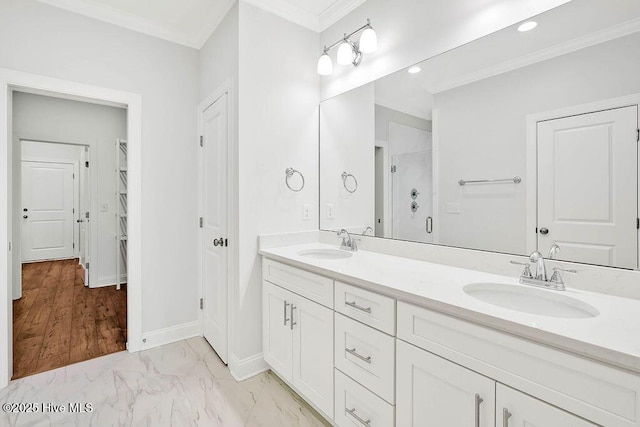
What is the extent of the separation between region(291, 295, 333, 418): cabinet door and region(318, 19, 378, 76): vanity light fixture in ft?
5.19

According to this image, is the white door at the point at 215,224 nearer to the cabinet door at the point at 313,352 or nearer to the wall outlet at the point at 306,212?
the wall outlet at the point at 306,212

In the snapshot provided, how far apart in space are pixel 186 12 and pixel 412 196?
7.18 feet

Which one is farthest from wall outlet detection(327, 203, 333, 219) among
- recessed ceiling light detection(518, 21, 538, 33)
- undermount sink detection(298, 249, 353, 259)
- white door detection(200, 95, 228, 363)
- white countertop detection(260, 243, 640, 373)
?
recessed ceiling light detection(518, 21, 538, 33)

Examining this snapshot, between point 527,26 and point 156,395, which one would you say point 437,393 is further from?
point 156,395

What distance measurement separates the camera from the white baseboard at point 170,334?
99.3 inches

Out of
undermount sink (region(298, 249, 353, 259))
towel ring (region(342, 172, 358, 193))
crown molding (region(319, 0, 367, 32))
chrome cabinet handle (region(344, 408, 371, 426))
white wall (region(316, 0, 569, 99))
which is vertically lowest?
chrome cabinet handle (region(344, 408, 371, 426))

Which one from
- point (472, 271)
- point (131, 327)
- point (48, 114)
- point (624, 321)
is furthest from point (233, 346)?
point (48, 114)

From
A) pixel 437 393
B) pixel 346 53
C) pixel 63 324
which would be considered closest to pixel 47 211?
pixel 63 324

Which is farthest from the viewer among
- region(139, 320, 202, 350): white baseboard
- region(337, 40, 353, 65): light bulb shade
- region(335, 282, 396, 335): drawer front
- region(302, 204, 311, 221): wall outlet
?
region(139, 320, 202, 350): white baseboard

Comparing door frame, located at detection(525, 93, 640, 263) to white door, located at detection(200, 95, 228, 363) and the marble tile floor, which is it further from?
white door, located at detection(200, 95, 228, 363)

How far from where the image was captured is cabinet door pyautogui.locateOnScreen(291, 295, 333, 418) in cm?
155

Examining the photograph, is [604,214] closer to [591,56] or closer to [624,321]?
[624,321]

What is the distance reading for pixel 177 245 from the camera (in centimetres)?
269

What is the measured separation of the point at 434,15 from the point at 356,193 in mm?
1179
